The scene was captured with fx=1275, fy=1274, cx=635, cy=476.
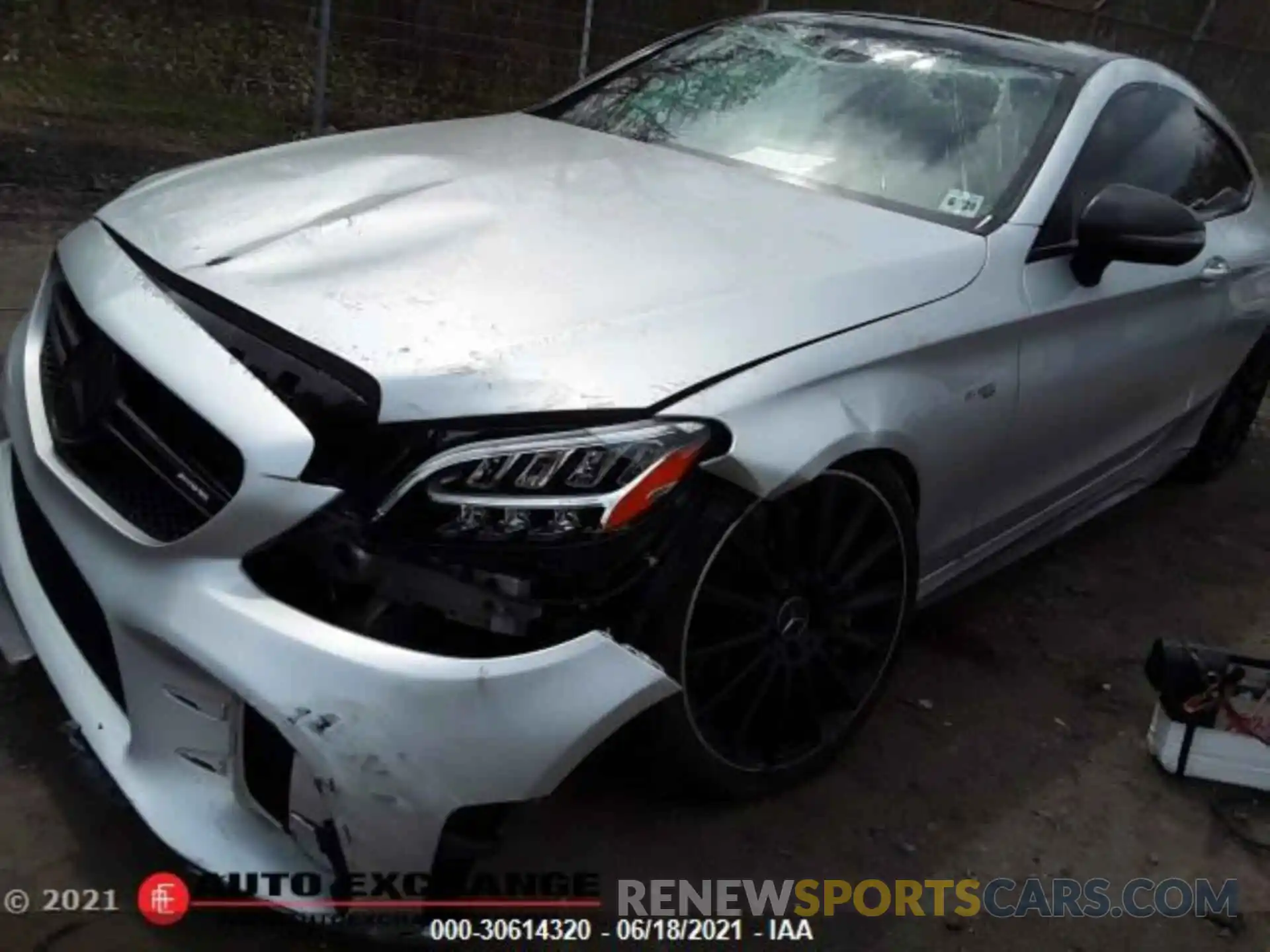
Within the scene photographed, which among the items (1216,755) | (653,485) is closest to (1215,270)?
(1216,755)

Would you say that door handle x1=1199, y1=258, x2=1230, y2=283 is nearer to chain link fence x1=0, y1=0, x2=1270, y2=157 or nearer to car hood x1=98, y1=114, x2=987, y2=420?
car hood x1=98, y1=114, x2=987, y2=420

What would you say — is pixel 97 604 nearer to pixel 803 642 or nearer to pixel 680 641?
pixel 680 641

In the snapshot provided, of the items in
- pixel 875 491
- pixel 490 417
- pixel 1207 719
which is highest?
pixel 490 417

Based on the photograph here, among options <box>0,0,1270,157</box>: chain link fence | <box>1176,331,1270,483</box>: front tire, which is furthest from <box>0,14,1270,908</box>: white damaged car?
<box>0,0,1270,157</box>: chain link fence

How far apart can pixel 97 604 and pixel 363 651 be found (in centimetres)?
56

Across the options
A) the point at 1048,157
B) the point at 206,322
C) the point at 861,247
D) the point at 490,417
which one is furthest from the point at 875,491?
the point at 206,322

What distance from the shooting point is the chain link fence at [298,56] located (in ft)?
26.2

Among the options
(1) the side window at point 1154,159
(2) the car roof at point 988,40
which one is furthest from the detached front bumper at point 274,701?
(2) the car roof at point 988,40

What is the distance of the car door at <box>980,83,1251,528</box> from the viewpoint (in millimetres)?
3070

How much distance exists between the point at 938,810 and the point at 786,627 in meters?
0.62

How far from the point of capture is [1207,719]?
2949 mm

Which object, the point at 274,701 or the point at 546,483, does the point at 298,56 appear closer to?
the point at 546,483

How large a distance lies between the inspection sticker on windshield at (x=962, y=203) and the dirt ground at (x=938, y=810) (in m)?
1.17

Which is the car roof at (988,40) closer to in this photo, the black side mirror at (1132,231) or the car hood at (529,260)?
the black side mirror at (1132,231)
